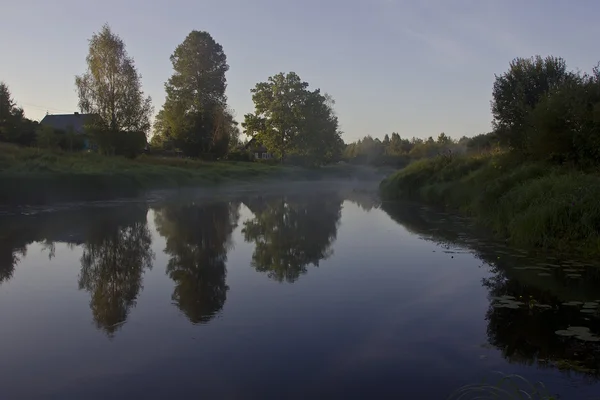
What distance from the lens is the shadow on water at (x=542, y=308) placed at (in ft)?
18.3

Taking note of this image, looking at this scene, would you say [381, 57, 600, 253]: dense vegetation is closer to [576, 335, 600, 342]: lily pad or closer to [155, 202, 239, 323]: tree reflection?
[576, 335, 600, 342]: lily pad

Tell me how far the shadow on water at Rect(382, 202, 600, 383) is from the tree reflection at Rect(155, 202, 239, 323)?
3727 mm

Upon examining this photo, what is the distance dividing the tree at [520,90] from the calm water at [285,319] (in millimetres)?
8774

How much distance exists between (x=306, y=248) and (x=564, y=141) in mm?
8182

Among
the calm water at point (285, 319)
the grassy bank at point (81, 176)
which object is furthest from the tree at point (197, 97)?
the calm water at point (285, 319)

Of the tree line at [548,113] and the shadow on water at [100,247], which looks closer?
the shadow on water at [100,247]

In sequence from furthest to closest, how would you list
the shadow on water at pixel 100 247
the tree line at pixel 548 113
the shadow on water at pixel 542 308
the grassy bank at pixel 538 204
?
the tree line at pixel 548 113
the grassy bank at pixel 538 204
the shadow on water at pixel 100 247
the shadow on water at pixel 542 308

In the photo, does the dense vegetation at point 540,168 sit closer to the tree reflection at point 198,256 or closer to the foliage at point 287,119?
the tree reflection at point 198,256

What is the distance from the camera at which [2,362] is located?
5496mm

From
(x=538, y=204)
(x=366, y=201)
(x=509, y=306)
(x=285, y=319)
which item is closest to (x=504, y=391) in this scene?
(x=285, y=319)

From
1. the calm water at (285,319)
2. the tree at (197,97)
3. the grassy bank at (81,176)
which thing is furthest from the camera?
the tree at (197,97)

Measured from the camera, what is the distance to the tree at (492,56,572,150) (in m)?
20.5

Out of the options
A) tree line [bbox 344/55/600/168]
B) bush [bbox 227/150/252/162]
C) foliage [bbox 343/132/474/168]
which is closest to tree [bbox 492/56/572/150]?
tree line [bbox 344/55/600/168]

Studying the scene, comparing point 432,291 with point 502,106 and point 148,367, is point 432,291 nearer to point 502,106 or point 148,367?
point 148,367
